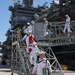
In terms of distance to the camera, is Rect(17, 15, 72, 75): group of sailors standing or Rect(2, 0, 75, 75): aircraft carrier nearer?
Rect(17, 15, 72, 75): group of sailors standing

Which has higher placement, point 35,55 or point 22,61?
point 35,55

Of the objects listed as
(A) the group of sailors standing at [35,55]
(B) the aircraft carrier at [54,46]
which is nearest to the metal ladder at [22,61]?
(B) the aircraft carrier at [54,46]

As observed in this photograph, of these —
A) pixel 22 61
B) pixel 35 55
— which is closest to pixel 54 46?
pixel 22 61

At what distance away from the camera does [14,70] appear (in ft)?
58.4

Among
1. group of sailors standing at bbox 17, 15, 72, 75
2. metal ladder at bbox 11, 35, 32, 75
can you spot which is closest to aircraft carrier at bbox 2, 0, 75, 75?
metal ladder at bbox 11, 35, 32, 75

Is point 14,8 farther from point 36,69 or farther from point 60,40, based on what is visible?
point 36,69

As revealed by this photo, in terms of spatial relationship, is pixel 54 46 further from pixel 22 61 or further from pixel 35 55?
pixel 35 55

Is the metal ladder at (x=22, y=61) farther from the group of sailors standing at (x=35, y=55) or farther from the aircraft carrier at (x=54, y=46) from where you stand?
the group of sailors standing at (x=35, y=55)

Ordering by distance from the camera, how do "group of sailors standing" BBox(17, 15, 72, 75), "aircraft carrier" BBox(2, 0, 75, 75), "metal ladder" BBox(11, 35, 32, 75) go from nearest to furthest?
"group of sailors standing" BBox(17, 15, 72, 75) < "metal ladder" BBox(11, 35, 32, 75) < "aircraft carrier" BBox(2, 0, 75, 75)

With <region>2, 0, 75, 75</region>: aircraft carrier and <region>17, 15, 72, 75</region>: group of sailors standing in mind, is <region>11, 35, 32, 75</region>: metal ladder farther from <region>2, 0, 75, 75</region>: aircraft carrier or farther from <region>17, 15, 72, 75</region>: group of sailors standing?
<region>17, 15, 72, 75</region>: group of sailors standing

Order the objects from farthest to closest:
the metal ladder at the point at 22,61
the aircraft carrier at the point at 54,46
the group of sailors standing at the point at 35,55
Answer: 1. the aircraft carrier at the point at 54,46
2. the metal ladder at the point at 22,61
3. the group of sailors standing at the point at 35,55

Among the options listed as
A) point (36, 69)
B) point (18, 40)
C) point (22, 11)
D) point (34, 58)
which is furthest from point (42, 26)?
point (22, 11)

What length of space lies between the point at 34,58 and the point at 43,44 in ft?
22.2

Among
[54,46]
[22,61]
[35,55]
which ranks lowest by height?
[22,61]
